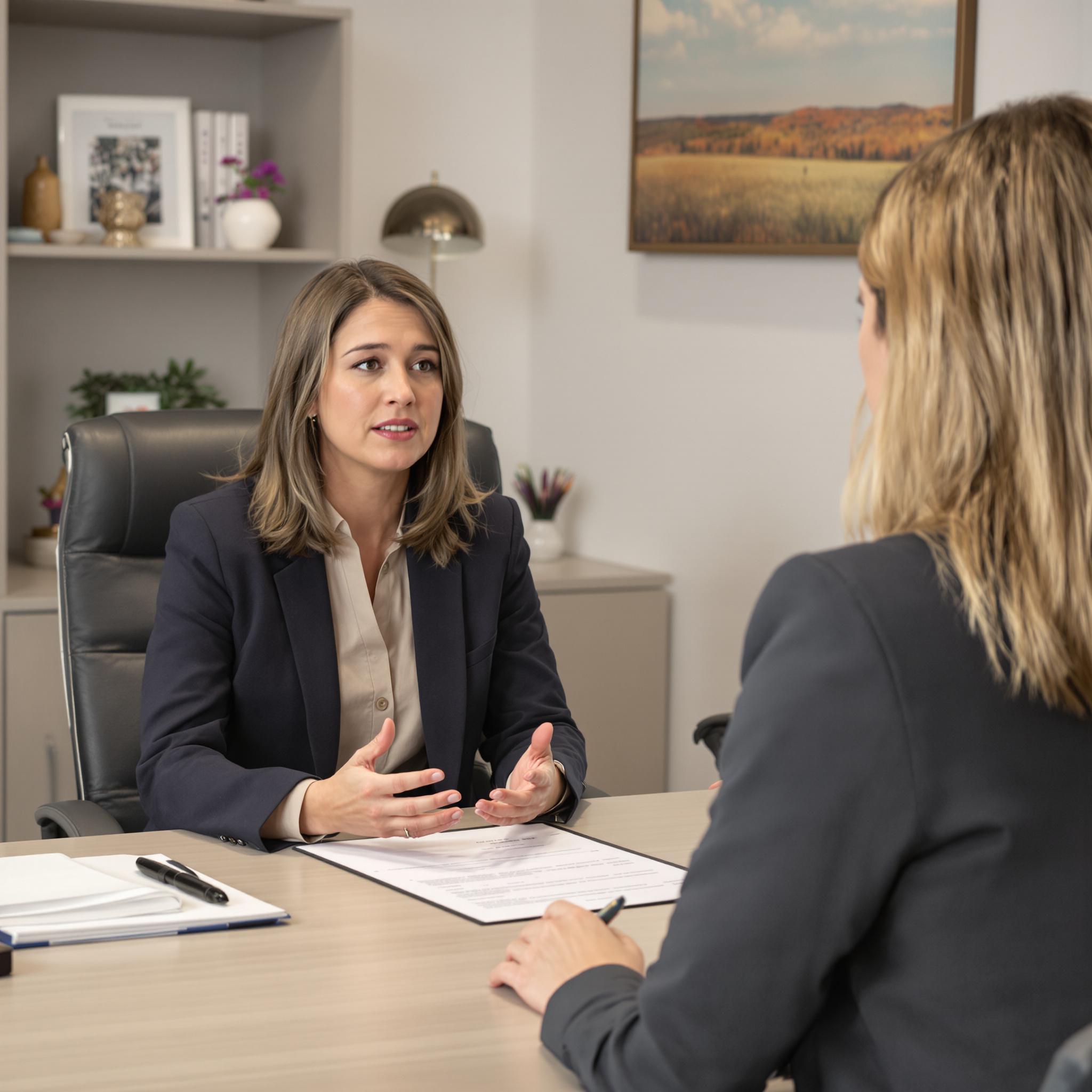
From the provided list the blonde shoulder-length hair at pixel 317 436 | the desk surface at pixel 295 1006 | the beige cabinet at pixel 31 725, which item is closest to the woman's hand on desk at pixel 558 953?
the desk surface at pixel 295 1006

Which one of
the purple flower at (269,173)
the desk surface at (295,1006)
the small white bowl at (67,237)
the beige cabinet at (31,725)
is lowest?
the beige cabinet at (31,725)

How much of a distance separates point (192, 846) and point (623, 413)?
2282 millimetres

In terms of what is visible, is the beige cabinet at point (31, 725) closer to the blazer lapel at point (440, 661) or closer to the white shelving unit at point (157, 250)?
the white shelving unit at point (157, 250)

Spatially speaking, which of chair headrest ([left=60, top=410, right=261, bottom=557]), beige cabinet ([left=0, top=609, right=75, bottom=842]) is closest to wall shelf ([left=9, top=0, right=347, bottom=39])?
beige cabinet ([left=0, top=609, right=75, bottom=842])

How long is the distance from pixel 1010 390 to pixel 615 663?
104 inches

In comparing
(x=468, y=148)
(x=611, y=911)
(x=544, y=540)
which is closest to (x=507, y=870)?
(x=611, y=911)

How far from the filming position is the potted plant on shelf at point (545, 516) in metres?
3.67

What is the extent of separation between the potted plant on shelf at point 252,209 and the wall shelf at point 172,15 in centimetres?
32

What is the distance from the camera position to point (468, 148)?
12.9 ft

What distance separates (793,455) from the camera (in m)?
3.09

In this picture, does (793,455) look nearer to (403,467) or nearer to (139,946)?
(403,467)

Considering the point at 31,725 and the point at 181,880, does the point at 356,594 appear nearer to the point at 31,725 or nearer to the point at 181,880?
the point at 181,880

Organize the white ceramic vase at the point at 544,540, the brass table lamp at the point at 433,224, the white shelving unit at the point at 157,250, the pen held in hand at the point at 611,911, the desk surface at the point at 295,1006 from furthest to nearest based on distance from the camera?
the white ceramic vase at the point at 544,540
the brass table lamp at the point at 433,224
the white shelving unit at the point at 157,250
the pen held in hand at the point at 611,911
the desk surface at the point at 295,1006

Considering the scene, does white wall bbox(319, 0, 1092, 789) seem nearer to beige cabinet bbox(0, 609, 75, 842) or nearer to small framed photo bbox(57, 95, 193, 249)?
small framed photo bbox(57, 95, 193, 249)
